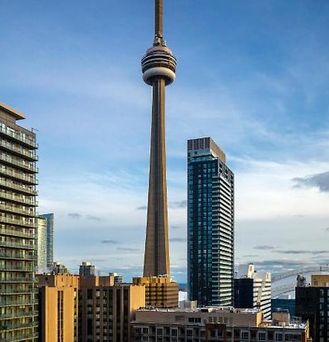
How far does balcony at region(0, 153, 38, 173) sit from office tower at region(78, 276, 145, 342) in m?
64.2

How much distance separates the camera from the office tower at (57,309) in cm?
16125

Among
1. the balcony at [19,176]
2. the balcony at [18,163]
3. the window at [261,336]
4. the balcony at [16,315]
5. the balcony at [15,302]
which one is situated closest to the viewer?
the balcony at [16,315]

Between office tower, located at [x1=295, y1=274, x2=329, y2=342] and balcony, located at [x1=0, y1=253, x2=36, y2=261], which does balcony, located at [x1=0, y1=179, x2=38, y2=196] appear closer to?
balcony, located at [x1=0, y1=253, x2=36, y2=261]

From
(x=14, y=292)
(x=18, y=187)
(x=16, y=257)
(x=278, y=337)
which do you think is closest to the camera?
(x=14, y=292)

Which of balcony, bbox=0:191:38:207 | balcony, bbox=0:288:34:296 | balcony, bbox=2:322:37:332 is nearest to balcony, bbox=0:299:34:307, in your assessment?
balcony, bbox=0:288:34:296

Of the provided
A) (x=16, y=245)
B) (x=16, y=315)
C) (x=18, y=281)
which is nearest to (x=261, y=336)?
(x=16, y=315)

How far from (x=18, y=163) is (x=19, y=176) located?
336 cm

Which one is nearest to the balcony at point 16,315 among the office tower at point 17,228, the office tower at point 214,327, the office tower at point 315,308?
the office tower at point 17,228

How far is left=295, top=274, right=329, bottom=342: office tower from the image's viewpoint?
183m

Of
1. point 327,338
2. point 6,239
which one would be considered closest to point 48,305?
point 6,239

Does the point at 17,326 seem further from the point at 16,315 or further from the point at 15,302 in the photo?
the point at 15,302

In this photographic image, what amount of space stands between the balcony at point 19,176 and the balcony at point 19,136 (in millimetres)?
7969

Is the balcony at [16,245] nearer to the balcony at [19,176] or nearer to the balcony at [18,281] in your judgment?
the balcony at [18,281]

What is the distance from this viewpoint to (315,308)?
7357 inches
